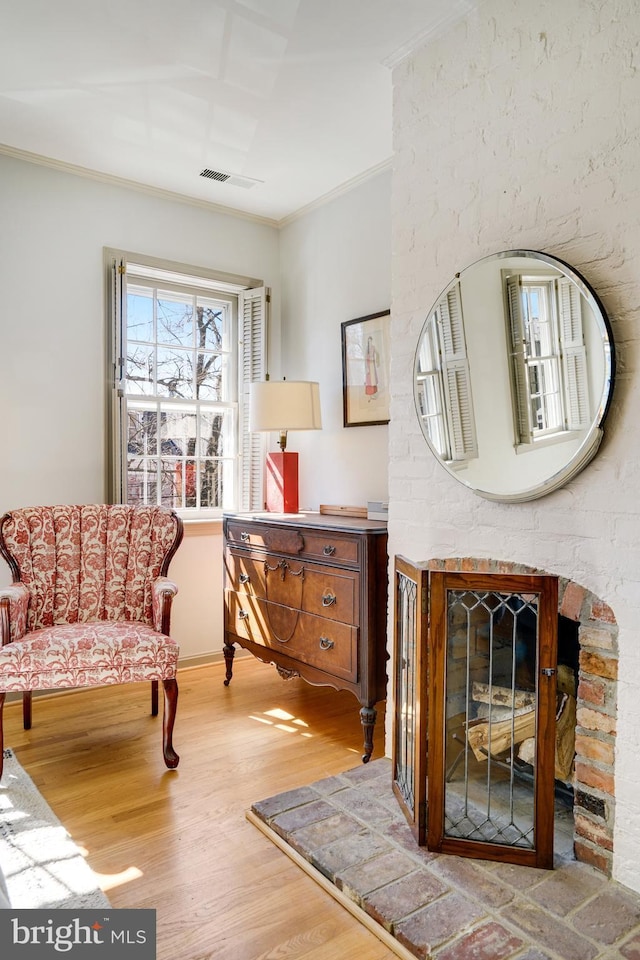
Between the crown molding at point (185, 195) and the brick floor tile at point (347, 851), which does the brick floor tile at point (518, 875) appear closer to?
the brick floor tile at point (347, 851)

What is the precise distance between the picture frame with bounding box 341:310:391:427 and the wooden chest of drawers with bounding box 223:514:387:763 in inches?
24.0

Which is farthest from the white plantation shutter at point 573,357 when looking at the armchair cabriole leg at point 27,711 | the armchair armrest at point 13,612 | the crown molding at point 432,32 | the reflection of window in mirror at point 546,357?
the armchair cabriole leg at point 27,711

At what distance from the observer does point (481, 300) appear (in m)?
2.08

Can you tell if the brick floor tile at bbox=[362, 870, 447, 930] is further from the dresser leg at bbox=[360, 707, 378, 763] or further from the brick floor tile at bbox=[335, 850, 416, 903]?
the dresser leg at bbox=[360, 707, 378, 763]

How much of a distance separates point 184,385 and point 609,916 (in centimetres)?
320

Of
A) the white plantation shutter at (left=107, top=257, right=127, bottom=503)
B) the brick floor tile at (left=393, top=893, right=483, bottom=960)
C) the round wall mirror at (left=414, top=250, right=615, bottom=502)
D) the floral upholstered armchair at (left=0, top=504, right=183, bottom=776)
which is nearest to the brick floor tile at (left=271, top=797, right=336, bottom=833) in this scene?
the brick floor tile at (left=393, top=893, right=483, bottom=960)

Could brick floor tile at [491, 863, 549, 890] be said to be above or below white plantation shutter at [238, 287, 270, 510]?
below

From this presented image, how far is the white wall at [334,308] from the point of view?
3.35 m

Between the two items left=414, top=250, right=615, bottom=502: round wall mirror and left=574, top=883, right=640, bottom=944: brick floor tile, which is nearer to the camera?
left=574, top=883, right=640, bottom=944: brick floor tile

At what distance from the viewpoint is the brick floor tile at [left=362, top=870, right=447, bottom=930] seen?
5.29ft

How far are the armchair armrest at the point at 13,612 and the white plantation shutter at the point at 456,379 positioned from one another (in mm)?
1828

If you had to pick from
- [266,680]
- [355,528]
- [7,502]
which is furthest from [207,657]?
[355,528]

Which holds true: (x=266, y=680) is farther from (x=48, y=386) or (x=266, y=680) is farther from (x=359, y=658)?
(x=48, y=386)

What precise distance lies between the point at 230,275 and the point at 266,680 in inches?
94.6
